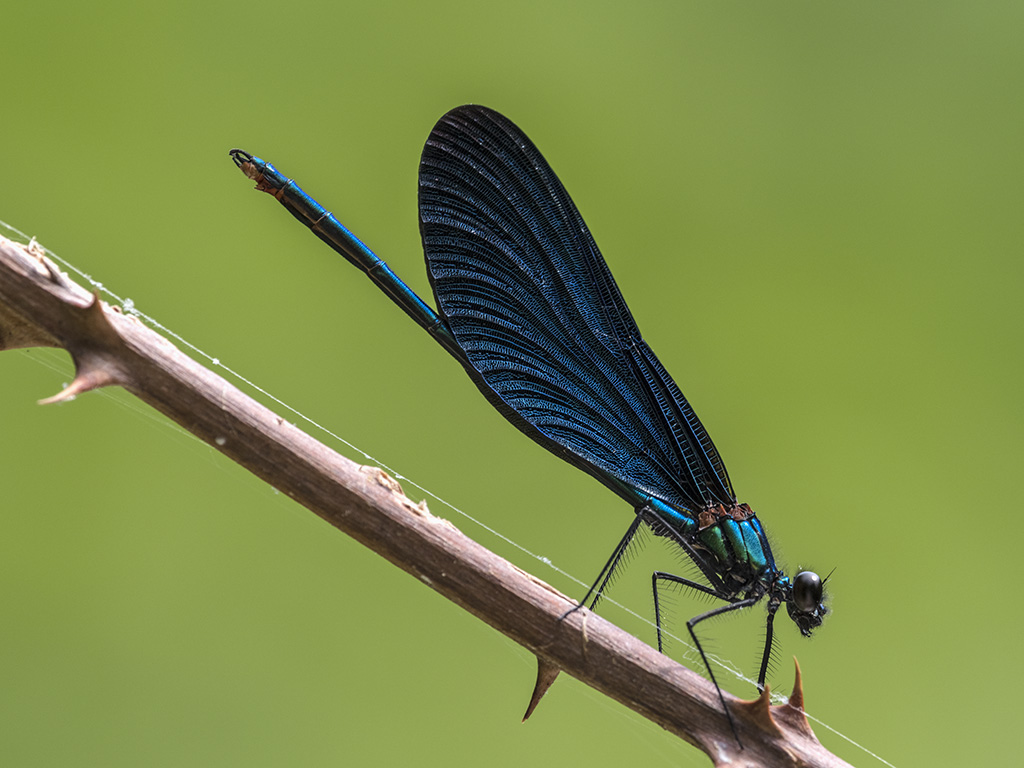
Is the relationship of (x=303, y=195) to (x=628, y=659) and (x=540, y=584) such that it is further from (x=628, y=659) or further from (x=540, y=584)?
(x=628, y=659)

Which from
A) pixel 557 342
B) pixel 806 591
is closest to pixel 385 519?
pixel 557 342

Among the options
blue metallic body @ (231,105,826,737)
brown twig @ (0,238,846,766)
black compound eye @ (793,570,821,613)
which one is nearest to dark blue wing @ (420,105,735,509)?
blue metallic body @ (231,105,826,737)

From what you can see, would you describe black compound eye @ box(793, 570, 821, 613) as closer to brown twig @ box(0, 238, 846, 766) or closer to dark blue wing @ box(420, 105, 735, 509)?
dark blue wing @ box(420, 105, 735, 509)

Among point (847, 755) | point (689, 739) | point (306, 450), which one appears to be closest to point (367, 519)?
point (306, 450)

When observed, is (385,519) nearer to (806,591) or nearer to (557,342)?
(557,342)

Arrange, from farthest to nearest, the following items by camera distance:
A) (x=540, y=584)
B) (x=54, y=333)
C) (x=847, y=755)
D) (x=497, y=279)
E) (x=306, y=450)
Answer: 1. (x=847, y=755)
2. (x=497, y=279)
3. (x=540, y=584)
4. (x=306, y=450)
5. (x=54, y=333)

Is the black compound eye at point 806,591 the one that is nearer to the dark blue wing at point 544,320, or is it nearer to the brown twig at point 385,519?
the dark blue wing at point 544,320
